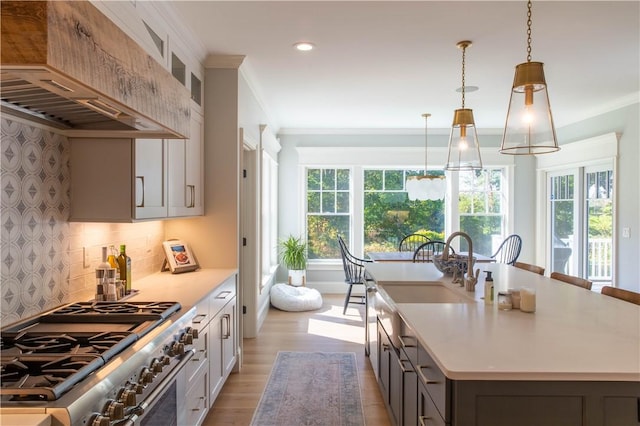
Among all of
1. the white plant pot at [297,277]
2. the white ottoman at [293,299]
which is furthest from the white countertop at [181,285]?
the white plant pot at [297,277]

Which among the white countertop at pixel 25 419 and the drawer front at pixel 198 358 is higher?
the white countertop at pixel 25 419

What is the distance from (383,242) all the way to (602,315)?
5038 millimetres

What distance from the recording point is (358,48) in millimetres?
3318

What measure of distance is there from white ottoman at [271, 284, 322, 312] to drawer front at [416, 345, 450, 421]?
3943 millimetres

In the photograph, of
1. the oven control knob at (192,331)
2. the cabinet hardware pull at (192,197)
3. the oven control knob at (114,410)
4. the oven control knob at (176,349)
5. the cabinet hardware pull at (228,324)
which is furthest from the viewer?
the cabinet hardware pull at (192,197)

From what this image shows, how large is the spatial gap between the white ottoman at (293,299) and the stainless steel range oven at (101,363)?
11.4ft

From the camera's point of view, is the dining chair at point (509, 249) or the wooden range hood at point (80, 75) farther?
the dining chair at point (509, 249)

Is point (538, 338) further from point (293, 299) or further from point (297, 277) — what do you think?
point (297, 277)

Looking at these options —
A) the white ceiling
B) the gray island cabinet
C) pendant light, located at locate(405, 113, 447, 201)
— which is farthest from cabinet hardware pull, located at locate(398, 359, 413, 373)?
pendant light, located at locate(405, 113, 447, 201)

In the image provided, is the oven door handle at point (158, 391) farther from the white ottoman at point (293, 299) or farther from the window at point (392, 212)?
the window at point (392, 212)

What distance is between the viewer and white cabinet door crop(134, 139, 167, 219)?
7.27ft

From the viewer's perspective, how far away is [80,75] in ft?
3.72

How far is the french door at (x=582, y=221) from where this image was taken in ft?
17.9

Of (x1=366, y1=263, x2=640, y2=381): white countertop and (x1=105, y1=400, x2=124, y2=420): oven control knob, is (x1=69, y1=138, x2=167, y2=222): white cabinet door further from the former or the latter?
(x1=366, y1=263, x2=640, y2=381): white countertop
